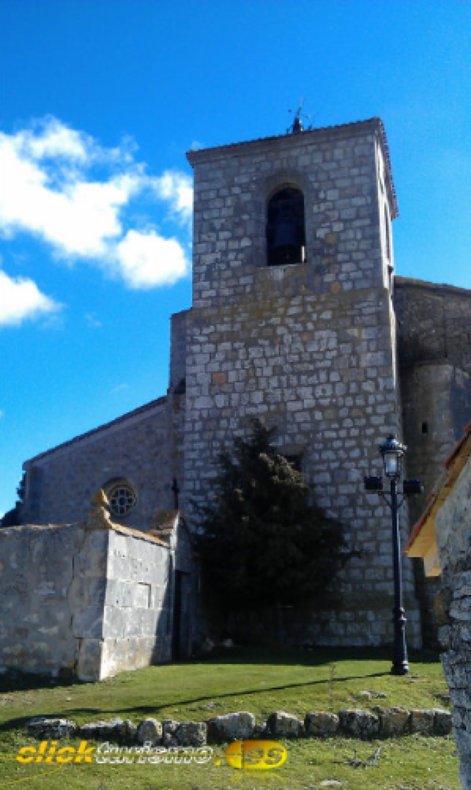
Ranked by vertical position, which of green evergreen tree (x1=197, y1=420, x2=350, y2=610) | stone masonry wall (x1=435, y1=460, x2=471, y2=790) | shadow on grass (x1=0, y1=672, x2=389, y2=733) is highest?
green evergreen tree (x1=197, y1=420, x2=350, y2=610)

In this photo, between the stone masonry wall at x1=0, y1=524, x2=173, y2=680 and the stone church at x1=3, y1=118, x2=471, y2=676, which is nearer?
the stone masonry wall at x1=0, y1=524, x2=173, y2=680

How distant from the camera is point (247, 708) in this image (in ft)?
28.5

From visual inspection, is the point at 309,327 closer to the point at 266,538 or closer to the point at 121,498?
the point at 266,538

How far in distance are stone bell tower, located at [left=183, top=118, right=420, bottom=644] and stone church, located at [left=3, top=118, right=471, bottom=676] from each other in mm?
32

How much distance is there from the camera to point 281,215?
1947 centimetres

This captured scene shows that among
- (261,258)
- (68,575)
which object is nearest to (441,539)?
(68,575)

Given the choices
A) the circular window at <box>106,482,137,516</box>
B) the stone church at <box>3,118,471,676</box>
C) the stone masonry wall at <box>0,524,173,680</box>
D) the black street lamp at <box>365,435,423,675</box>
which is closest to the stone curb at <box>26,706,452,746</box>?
the stone masonry wall at <box>0,524,173,680</box>

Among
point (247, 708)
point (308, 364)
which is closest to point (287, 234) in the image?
point (308, 364)

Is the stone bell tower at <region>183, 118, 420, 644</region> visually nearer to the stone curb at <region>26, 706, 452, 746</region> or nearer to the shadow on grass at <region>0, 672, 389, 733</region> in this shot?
the shadow on grass at <region>0, 672, 389, 733</region>

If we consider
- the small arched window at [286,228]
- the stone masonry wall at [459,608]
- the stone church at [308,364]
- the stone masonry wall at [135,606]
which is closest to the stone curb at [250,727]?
the stone masonry wall at [135,606]

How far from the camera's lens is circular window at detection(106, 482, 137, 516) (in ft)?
65.3

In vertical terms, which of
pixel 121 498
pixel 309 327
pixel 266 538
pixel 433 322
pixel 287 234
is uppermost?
pixel 287 234

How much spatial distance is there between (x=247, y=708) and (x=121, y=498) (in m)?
11.9

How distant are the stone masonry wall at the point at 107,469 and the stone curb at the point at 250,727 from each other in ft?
34.7
